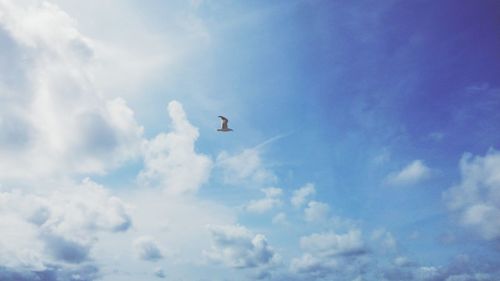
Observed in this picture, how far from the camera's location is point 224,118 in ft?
182
